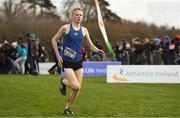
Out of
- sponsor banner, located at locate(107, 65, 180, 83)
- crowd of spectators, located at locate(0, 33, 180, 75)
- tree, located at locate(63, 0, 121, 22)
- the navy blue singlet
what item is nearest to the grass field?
the navy blue singlet

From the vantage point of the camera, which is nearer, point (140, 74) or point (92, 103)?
point (92, 103)

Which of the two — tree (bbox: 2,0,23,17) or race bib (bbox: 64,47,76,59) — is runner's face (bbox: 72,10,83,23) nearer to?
race bib (bbox: 64,47,76,59)

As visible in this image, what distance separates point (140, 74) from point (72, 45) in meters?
10.8

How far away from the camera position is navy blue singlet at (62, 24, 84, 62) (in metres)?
10.5

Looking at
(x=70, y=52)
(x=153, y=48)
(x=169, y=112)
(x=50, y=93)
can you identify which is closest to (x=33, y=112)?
(x=70, y=52)

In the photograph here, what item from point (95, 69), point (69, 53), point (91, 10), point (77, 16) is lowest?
point (95, 69)

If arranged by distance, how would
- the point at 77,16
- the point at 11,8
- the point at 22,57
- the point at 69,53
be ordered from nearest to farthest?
the point at 77,16
the point at 69,53
the point at 22,57
the point at 11,8

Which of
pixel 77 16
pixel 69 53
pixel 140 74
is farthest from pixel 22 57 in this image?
pixel 77 16

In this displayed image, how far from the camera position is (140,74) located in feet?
69.2

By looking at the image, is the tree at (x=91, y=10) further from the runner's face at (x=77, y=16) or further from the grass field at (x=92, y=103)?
the runner's face at (x=77, y=16)

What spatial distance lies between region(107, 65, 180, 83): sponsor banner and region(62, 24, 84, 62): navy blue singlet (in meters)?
10.4

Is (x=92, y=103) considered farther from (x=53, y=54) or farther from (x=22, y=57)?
(x=53, y=54)

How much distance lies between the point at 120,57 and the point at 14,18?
84.8 feet

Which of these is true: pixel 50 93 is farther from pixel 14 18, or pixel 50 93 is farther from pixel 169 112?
pixel 14 18
